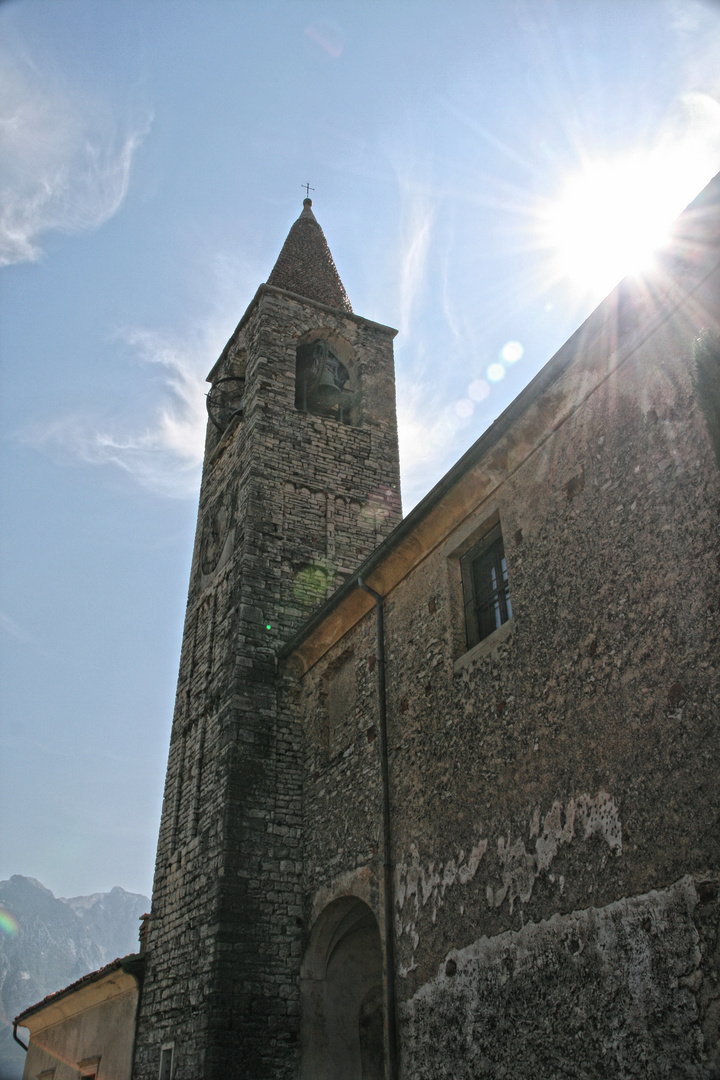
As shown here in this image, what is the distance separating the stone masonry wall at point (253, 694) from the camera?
8.94 meters

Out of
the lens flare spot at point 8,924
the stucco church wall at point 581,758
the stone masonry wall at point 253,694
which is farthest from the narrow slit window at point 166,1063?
the lens flare spot at point 8,924

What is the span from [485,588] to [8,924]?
400 feet

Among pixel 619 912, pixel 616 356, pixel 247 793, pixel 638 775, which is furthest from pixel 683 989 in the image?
pixel 247 793

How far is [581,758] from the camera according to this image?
18.2ft

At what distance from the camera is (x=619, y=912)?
4.92 metres

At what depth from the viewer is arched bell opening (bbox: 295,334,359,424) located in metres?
14.1

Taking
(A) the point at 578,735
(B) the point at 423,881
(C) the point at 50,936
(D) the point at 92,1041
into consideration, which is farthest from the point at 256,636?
(C) the point at 50,936

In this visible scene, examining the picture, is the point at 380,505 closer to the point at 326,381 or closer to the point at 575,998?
the point at 326,381

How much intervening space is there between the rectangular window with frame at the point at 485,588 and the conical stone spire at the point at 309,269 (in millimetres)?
8577

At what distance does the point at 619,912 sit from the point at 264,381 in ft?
33.3

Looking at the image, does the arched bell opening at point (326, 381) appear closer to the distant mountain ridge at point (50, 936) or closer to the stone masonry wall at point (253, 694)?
the stone masonry wall at point (253, 694)

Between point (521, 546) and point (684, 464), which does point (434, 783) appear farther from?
point (684, 464)

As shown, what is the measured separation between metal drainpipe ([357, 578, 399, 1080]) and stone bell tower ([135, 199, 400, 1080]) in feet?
7.52

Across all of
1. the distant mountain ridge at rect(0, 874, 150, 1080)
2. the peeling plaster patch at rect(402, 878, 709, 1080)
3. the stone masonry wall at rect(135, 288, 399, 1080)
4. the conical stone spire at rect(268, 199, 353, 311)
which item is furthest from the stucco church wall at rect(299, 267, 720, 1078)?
the distant mountain ridge at rect(0, 874, 150, 1080)
